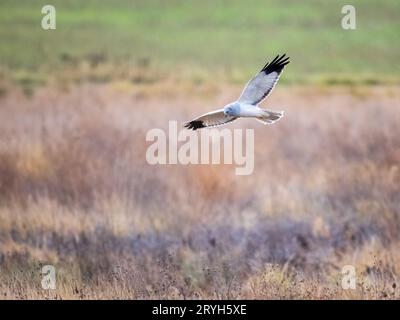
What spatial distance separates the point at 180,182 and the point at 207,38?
15.5m

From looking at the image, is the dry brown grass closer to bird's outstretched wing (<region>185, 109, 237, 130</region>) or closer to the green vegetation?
bird's outstretched wing (<region>185, 109, 237, 130</region>)

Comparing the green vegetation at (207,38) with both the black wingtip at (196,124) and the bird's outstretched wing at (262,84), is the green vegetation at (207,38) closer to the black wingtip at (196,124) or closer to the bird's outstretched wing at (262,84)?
the black wingtip at (196,124)

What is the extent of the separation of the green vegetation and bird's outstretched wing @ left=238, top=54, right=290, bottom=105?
13557mm

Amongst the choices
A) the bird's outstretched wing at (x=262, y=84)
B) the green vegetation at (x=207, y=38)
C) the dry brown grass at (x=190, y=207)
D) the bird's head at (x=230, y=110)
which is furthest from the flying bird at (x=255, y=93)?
the green vegetation at (x=207, y=38)

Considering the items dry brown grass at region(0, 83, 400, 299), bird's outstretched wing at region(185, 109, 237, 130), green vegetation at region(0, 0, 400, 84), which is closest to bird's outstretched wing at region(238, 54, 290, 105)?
bird's outstretched wing at region(185, 109, 237, 130)

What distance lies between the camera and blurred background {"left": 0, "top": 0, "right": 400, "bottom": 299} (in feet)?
34.1

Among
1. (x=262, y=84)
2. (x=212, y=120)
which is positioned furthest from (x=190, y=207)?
(x=262, y=84)

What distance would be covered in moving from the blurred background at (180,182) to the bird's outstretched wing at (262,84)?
1370mm

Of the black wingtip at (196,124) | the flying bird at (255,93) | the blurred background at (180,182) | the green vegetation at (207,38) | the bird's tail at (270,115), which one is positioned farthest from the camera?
the green vegetation at (207,38)

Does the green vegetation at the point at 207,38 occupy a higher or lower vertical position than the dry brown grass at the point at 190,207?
higher

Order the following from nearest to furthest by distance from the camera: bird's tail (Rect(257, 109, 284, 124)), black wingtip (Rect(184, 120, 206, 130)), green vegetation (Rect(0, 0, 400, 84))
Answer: bird's tail (Rect(257, 109, 284, 124))
black wingtip (Rect(184, 120, 206, 130))
green vegetation (Rect(0, 0, 400, 84))

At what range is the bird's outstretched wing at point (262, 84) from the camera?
965 centimetres

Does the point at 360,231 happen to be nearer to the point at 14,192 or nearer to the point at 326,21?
the point at 14,192
